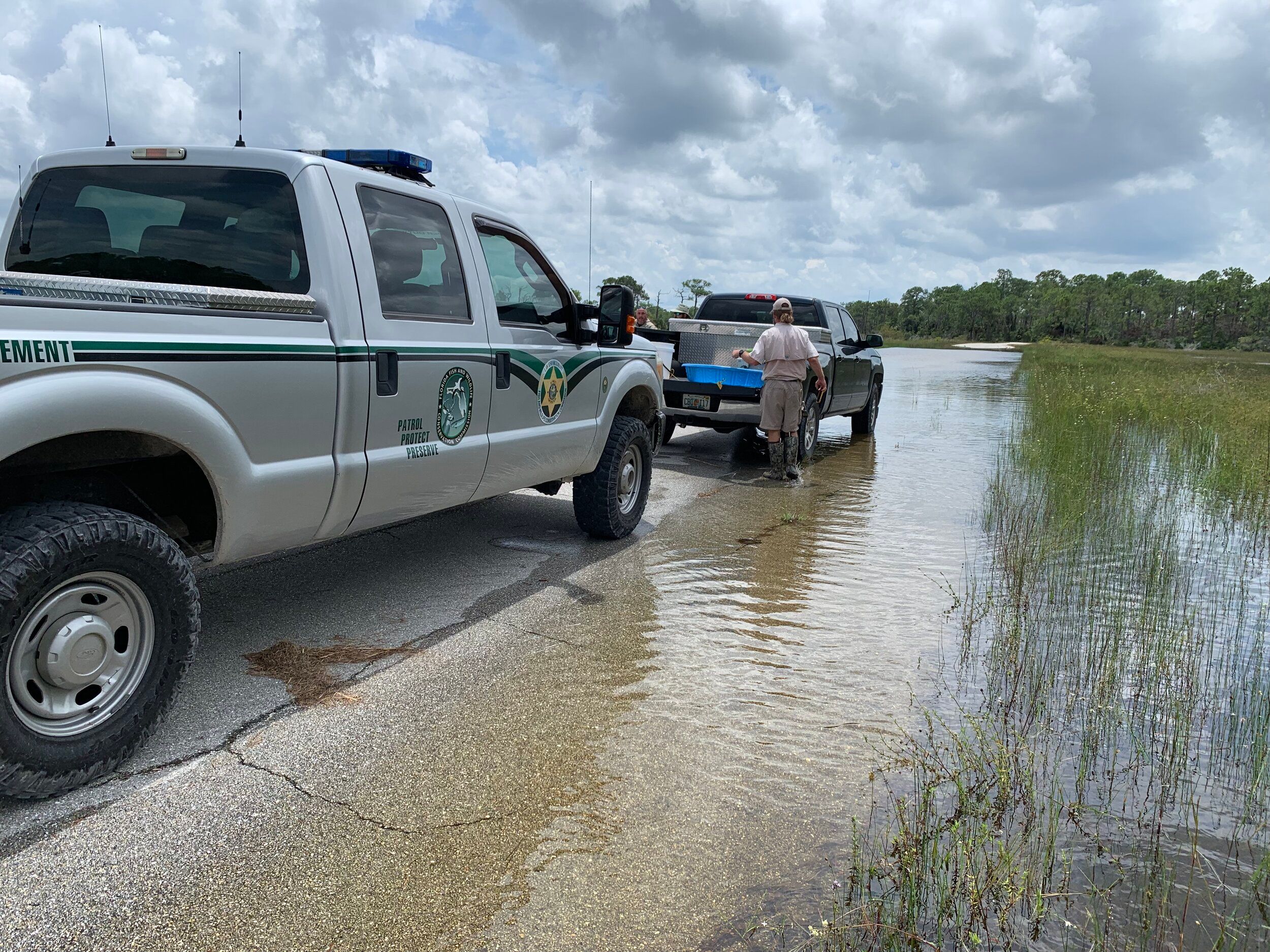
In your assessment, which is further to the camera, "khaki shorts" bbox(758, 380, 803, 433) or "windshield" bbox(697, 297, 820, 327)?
"windshield" bbox(697, 297, 820, 327)

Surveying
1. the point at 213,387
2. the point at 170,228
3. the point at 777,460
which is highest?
the point at 170,228

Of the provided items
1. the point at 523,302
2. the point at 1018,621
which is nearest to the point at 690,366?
the point at 523,302

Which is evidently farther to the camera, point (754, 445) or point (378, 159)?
point (754, 445)

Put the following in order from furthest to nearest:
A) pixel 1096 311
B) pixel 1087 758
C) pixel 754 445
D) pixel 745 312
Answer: pixel 1096 311 → pixel 754 445 → pixel 745 312 → pixel 1087 758

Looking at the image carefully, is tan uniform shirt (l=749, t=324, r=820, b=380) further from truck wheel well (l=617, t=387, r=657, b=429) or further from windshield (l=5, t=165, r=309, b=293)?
windshield (l=5, t=165, r=309, b=293)

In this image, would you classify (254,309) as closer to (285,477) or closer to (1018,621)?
(285,477)

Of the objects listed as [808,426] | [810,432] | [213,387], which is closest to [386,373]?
[213,387]

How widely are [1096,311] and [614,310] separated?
151 meters

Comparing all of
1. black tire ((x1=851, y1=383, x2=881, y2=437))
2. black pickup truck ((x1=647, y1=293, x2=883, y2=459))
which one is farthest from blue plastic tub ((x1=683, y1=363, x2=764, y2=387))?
black tire ((x1=851, y1=383, x2=881, y2=437))

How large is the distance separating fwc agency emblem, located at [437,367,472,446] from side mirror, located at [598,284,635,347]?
1.57m

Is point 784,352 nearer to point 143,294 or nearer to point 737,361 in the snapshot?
point 737,361

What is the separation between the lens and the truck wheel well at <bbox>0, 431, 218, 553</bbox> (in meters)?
3.25

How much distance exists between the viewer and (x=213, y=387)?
3441 mm

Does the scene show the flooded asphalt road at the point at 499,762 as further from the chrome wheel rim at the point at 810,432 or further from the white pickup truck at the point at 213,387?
the chrome wheel rim at the point at 810,432
